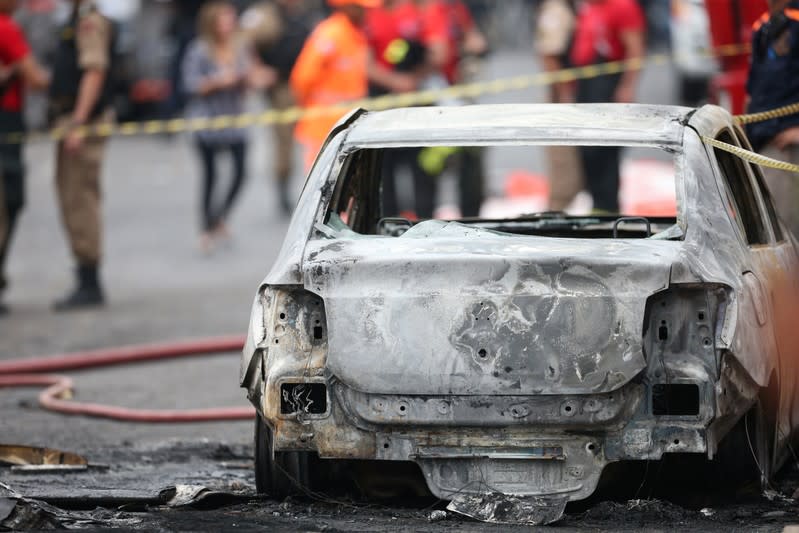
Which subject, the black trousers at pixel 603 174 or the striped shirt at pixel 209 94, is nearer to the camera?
the black trousers at pixel 603 174

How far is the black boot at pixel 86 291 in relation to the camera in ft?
44.2

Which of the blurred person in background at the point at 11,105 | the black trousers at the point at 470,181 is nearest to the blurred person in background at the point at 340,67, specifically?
the black trousers at the point at 470,181

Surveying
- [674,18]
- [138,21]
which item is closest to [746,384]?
[674,18]

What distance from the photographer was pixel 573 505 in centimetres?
616

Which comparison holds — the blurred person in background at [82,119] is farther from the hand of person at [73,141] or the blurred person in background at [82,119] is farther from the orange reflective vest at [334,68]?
the orange reflective vest at [334,68]

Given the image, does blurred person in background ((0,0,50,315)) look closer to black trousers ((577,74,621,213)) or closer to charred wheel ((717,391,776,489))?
black trousers ((577,74,621,213))

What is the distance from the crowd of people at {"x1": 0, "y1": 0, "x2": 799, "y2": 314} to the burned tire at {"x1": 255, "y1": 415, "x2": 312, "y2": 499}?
6.73 m

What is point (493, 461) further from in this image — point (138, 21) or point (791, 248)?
point (138, 21)

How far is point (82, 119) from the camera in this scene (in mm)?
13180

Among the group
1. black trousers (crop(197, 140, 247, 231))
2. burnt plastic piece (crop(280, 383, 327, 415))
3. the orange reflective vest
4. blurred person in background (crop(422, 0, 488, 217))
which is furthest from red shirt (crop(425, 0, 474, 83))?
burnt plastic piece (crop(280, 383, 327, 415))

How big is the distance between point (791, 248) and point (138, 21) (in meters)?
22.3

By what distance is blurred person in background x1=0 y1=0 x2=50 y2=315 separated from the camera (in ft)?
41.8

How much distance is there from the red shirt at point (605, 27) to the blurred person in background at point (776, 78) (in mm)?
4027

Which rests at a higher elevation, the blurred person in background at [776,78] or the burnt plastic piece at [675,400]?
the blurred person in background at [776,78]
